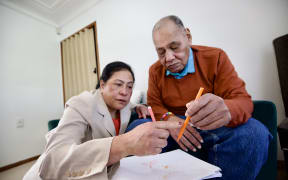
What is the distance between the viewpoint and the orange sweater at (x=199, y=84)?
0.70 meters

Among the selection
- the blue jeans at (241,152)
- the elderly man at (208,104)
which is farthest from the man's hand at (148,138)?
the blue jeans at (241,152)

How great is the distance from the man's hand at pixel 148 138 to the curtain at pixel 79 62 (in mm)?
2125

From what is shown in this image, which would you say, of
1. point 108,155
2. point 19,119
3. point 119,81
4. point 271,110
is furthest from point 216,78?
point 19,119

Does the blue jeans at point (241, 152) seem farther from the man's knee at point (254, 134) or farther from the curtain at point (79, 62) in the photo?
the curtain at point (79, 62)

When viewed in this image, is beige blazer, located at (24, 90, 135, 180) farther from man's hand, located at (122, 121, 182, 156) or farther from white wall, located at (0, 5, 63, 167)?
white wall, located at (0, 5, 63, 167)

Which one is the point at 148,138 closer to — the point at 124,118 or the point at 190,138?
the point at 190,138

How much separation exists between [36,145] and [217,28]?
321cm

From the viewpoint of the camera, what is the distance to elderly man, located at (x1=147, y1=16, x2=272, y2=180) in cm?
47

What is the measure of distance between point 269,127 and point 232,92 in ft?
1.04

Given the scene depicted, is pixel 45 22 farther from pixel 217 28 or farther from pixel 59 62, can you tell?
pixel 217 28

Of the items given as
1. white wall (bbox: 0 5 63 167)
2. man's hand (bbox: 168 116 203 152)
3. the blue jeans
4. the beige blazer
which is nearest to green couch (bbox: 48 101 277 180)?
the blue jeans

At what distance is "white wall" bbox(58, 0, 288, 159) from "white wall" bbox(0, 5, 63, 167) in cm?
181

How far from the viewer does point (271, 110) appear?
730mm

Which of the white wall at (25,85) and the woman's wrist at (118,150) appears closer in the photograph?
the woman's wrist at (118,150)
